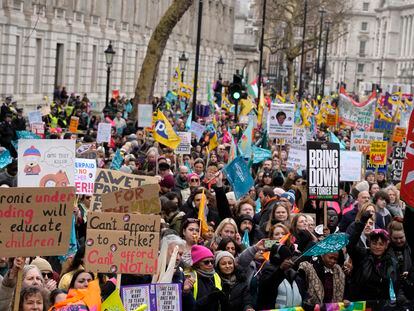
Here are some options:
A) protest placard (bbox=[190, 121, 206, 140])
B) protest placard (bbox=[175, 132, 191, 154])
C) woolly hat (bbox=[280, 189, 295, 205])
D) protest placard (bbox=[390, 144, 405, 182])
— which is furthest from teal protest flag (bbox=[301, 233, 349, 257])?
protest placard (bbox=[190, 121, 206, 140])

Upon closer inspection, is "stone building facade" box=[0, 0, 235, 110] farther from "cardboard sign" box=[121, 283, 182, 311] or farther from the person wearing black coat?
"cardboard sign" box=[121, 283, 182, 311]

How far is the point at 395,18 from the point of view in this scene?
552ft

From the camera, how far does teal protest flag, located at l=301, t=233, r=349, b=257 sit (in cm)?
949

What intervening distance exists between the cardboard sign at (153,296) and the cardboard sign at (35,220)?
517 mm

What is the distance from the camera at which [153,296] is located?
29.5 feet

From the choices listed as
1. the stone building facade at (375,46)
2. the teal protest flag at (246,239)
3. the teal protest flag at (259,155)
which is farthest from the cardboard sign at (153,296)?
the stone building facade at (375,46)

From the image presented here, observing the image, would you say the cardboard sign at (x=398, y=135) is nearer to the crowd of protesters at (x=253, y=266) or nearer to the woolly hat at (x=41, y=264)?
the crowd of protesters at (x=253, y=266)

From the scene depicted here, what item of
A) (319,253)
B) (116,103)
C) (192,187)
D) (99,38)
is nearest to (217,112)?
(116,103)

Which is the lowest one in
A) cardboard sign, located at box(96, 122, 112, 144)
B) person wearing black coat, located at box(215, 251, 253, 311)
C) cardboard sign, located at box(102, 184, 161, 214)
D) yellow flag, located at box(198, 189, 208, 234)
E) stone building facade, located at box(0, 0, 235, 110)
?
person wearing black coat, located at box(215, 251, 253, 311)

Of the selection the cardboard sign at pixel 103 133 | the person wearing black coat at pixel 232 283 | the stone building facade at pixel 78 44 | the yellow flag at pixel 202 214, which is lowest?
the person wearing black coat at pixel 232 283

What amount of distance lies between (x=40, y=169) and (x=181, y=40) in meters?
53.1

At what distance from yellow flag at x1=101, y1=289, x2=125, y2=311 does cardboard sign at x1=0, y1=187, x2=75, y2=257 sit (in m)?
0.68

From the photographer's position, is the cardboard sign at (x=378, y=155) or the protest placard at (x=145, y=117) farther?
the protest placard at (x=145, y=117)

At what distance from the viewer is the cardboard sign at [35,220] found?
8500 mm
